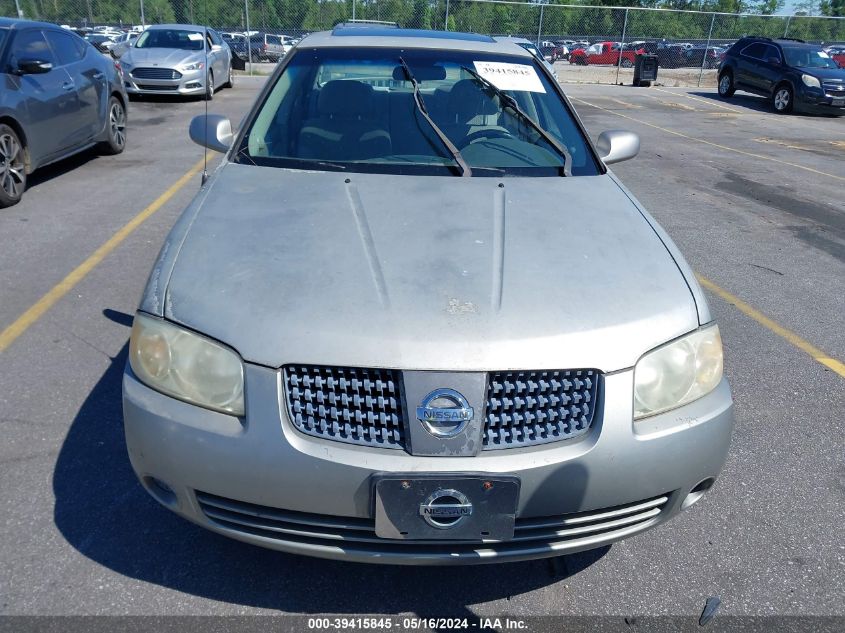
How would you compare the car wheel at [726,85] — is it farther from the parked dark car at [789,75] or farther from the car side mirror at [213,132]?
the car side mirror at [213,132]

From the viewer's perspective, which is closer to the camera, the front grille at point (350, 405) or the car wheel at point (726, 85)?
the front grille at point (350, 405)

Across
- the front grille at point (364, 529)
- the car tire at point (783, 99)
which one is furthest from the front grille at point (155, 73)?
the car tire at point (783, 99)

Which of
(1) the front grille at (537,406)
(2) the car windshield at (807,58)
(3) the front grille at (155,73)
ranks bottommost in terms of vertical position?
(3) the front grille at (155,73)

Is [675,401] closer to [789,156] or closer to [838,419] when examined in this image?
[838,419]

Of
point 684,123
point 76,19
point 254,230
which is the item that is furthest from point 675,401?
point 76,19

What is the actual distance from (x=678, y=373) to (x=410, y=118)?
6.46ft

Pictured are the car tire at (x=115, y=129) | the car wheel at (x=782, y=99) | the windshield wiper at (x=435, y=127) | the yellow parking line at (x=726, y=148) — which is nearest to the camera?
the windshield wiper at (x=435, y=127)

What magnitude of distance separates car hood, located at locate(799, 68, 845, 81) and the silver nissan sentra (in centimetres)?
1925

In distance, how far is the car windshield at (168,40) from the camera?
52.9 ft

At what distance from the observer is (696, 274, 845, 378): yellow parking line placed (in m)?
4.55

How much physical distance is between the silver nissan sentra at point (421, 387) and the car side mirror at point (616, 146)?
143 cm

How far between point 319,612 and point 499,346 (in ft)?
3.60

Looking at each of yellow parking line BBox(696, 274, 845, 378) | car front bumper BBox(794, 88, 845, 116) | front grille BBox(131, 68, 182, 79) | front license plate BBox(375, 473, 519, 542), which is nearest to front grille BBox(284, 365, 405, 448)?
front license plate BBox(375, 473, 519, 542)

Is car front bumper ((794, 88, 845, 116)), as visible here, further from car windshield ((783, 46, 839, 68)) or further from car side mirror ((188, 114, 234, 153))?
car side mirror ((188, 114, 234, 153))
